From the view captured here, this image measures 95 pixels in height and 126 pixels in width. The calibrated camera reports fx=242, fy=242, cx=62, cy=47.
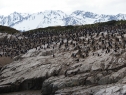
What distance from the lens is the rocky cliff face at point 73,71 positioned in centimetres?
4120

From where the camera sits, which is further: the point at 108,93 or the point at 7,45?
the point at 7,45

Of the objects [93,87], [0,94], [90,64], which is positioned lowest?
[0,94]

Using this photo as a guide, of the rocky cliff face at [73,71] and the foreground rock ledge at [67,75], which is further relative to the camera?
the rocky cliff face at [73,71]

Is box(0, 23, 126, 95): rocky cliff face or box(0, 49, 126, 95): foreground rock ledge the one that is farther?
box(0, 23, 126, 95): rocky cliff face

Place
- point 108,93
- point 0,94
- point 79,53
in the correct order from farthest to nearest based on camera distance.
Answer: point 79,53 < point 0,94 < point 108,93

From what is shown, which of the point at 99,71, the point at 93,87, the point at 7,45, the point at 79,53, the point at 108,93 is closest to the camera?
the point at 108,93

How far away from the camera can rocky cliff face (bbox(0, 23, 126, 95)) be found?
41203 mm

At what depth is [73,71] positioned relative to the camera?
47.4 metres

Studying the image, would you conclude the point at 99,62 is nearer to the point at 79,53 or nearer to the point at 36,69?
the point at 79,53

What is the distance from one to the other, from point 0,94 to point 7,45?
53296mm

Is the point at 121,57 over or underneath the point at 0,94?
over

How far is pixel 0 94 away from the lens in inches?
2064

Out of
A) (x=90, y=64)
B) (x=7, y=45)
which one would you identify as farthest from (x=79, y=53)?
(x=7, y=45)

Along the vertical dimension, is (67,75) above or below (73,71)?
below
